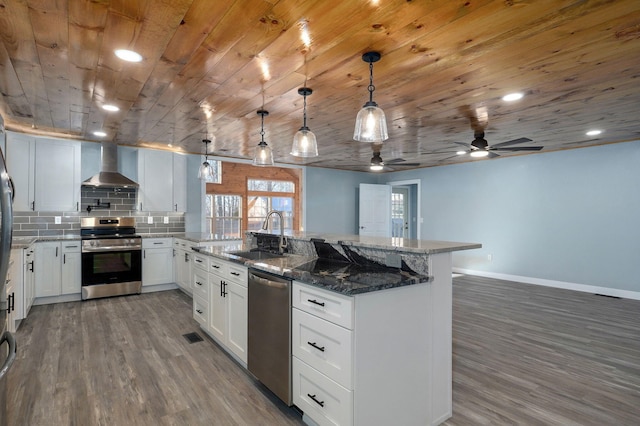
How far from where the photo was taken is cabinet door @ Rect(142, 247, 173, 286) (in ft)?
17.0

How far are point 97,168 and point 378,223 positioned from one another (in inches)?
228

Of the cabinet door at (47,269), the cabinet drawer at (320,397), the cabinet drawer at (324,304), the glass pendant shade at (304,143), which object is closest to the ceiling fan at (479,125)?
the glass pendant shade at (304,143)

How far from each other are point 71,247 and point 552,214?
7526mm

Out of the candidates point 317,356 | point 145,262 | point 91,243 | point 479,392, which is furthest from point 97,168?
point 479,392

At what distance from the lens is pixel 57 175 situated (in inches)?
184

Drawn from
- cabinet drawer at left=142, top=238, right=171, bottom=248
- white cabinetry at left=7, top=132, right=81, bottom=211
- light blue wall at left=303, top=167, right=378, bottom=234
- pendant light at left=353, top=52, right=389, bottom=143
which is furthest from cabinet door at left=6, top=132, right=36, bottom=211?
pendant light at left=353, top=52, right=389, bottom=143

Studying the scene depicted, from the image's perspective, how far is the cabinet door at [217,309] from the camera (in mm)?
2981

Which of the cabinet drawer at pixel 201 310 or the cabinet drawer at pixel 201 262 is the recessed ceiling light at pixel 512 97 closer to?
the cabinet drawer at pixel 201 262

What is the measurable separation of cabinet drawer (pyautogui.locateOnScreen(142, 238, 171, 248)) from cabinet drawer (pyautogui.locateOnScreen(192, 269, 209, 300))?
79.4 inches

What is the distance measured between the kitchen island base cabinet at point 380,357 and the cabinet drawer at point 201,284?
1.59 meters

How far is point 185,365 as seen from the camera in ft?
9.17

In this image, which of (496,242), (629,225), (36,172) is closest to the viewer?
(36,172)

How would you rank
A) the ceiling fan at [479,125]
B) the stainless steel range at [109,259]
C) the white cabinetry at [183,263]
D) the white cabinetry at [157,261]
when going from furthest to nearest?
the white cabinetry at [157,261] < the white cabinetry at [183,263] < the stainless steel range at [109,259] < the ceiling fan at [479,125]

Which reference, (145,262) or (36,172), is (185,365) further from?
(36,172)
